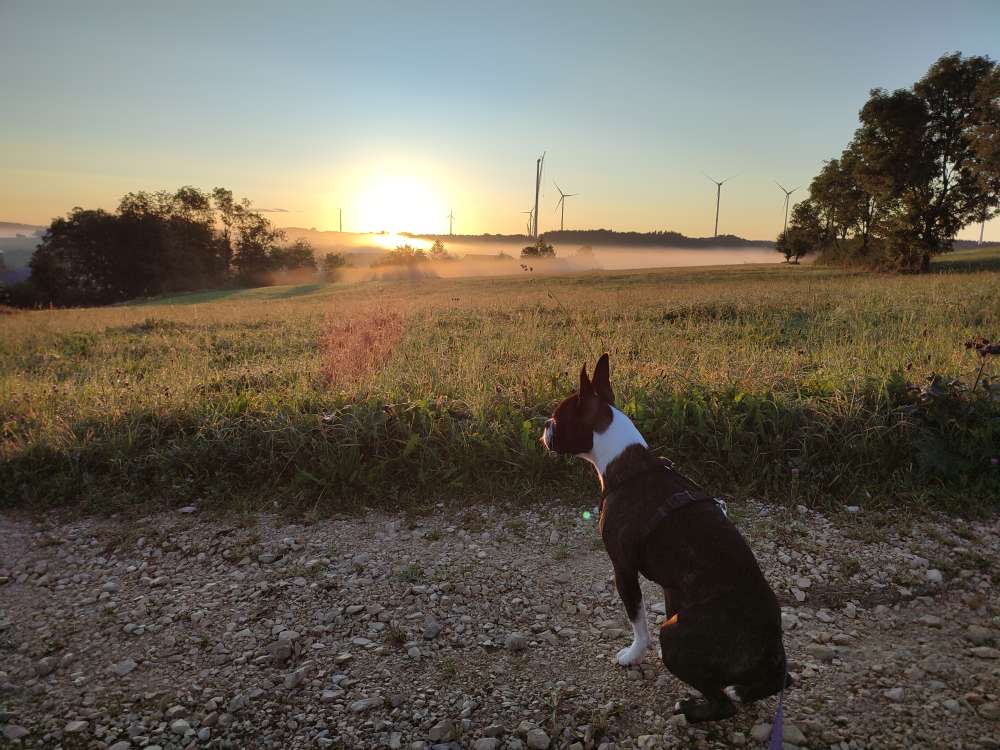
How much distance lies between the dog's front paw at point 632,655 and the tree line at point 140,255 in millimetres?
75461

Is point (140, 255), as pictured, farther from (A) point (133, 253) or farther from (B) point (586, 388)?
(B) point (586, 388)

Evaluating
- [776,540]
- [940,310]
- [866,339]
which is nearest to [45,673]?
[776,540]

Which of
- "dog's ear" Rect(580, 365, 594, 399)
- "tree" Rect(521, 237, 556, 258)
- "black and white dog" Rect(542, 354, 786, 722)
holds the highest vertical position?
"tree" Rect(521, 237, 556, 258)

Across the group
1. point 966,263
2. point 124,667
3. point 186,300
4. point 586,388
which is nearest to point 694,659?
point 586,388

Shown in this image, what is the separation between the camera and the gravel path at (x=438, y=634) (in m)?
3.18

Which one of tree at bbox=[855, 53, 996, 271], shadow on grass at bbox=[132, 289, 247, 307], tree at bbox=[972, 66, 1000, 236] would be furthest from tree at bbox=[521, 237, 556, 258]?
tree at bbox=[972, 66, 1000, 236]

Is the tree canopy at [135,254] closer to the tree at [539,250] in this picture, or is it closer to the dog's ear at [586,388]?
the tree at [539,250]

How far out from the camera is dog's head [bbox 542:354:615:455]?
3.69 m

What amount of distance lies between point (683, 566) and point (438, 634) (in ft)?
6.14

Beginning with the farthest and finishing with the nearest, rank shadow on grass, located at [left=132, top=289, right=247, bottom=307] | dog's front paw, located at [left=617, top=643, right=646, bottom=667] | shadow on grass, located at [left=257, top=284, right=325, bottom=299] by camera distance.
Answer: shadow on grass, located at [left=257, top=284, right=325, bottom=299], shadow on grass, located at [left=132, top=289, right=247, bottom=307], dog's front paw, located at [left=617, top=643, right=646, bottom=667]

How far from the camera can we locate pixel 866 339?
35.5 ft

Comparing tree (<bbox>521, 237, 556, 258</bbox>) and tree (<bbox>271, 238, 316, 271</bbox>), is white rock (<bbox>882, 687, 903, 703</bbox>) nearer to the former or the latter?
tree (<bbox>521, 237, 556, 258</bbox>)

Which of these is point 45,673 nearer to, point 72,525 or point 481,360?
point 72,525

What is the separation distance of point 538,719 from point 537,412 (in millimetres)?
3977
